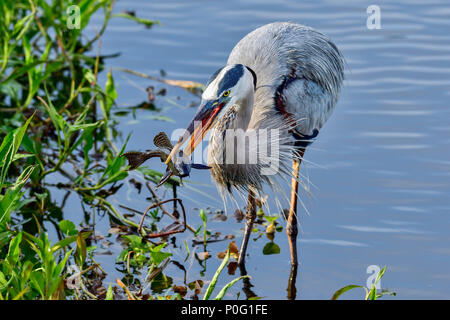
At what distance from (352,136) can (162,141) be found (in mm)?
2937

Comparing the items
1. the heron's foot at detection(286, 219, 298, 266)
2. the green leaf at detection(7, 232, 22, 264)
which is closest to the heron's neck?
the heron's foot at detection(286, 219, 298, 266)

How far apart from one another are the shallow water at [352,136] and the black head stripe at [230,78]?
1333 millimetres

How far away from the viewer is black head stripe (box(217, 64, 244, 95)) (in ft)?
15.7

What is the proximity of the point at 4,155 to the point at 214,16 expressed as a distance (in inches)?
215

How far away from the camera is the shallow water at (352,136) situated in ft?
17.9

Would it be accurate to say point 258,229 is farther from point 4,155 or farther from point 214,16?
point 214,16

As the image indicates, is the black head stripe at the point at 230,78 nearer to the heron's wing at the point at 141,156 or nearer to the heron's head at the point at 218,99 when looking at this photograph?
the heron's head at the point at 218,99

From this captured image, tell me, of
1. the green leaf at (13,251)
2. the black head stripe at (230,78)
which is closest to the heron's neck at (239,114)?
the black head stripe at (230,78)

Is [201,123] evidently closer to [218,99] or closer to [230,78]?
[218,99]

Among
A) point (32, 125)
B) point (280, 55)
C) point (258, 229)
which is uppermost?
point (280, 55)

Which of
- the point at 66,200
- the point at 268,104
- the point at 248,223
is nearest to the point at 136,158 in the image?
the point at 268,104

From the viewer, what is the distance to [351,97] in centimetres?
777
